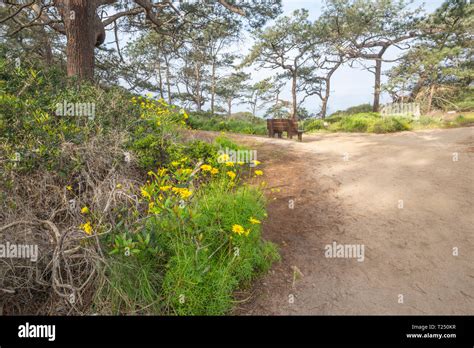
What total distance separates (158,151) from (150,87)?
838 inches

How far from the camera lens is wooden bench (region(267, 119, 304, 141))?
10.1 m

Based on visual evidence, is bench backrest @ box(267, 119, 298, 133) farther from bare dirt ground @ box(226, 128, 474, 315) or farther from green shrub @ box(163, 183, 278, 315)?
green shrub @ box(163, 183, 278, 315)

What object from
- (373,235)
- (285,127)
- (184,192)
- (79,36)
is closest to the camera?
(184,192)

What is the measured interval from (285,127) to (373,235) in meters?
7.53

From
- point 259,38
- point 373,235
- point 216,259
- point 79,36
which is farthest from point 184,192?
point 259,38

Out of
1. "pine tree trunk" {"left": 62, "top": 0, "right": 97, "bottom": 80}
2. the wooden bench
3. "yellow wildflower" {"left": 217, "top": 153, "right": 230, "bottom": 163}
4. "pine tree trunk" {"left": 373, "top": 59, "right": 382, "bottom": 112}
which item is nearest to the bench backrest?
the wooden bench

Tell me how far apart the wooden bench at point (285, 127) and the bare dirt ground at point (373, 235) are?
4.16m

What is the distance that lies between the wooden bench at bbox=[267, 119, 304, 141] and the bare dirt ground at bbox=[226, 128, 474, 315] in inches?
164

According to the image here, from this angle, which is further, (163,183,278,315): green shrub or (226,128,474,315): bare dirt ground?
(226,128,474,315): bare dirt ground

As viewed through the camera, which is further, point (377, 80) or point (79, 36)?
point (377, 80)

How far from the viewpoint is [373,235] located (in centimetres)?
338

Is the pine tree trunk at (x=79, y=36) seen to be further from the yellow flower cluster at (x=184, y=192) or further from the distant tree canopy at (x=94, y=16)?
the yellow flower cluster at (x=184, y=192)

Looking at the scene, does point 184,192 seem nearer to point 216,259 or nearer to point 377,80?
point 216,259

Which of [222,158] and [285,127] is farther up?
[285,127]
